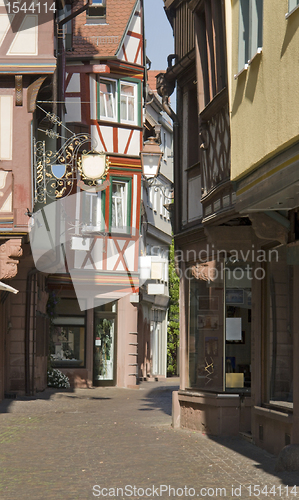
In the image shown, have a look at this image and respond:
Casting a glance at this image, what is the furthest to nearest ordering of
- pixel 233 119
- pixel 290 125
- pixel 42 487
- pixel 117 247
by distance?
pixel 117 247 < pixel 233 119 < pixel 42 487 < pixel 290 125

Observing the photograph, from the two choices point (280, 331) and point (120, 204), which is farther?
point (120, 204)

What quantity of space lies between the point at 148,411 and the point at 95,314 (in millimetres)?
9005

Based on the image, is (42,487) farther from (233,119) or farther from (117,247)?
(117,247)

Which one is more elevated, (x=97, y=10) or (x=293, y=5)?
(x=97, y=10)

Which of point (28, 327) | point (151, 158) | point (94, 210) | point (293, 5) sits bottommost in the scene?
point (28, 327)

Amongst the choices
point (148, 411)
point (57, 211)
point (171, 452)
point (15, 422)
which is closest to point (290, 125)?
point (171, 452)

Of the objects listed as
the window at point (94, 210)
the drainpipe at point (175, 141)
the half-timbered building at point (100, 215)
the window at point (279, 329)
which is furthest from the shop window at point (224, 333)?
the window at point (94, 210)

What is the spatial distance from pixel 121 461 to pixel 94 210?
16845 mm

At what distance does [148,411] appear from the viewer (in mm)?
17438

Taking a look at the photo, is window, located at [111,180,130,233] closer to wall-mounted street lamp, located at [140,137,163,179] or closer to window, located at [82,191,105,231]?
window, located at [82,191,105,231]

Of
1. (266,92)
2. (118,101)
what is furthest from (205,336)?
(118,101)

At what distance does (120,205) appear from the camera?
26.4 metres

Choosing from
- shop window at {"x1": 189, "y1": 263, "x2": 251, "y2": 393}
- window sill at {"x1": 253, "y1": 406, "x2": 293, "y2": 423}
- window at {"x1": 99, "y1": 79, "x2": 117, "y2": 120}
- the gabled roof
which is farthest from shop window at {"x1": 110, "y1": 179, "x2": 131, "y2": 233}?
window sill at {"x1": 253, "y1": 406, "x2": 293, "y2": 423}

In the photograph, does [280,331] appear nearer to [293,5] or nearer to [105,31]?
[293,5]
